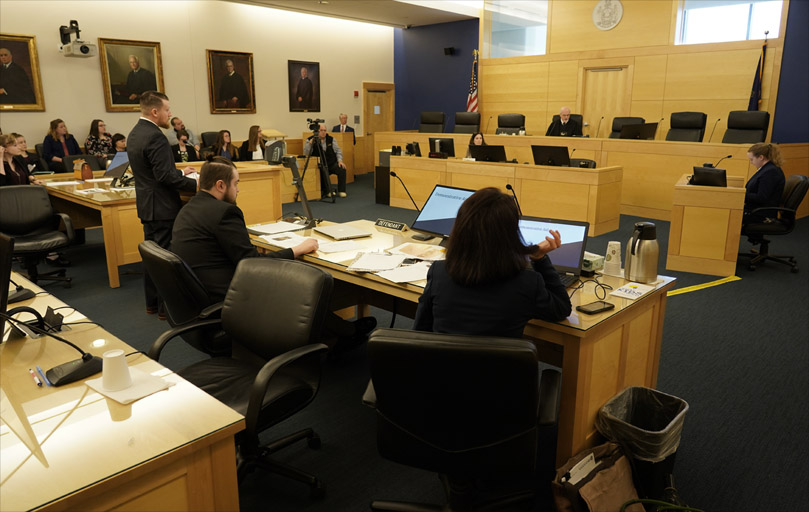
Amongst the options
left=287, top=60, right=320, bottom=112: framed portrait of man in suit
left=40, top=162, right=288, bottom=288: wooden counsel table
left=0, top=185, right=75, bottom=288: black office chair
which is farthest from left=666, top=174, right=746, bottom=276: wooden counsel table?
left=287, top=60, right=320, bottom=112: framed portrait of man in suit

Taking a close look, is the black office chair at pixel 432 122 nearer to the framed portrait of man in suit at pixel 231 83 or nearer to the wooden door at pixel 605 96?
the wooden door at pixel 605 96

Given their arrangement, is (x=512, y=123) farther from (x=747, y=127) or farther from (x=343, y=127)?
(x=343, y=127)

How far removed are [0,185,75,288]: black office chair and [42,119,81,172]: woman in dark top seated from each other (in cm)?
393

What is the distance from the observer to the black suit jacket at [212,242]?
9.18ft

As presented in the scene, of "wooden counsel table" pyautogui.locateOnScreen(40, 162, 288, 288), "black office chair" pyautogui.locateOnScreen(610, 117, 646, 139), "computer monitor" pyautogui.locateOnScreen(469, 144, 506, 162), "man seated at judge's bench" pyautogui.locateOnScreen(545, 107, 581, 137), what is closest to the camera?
"wooden counsel table" pyautogui.locateOnScreen(40, 162, 288, 288)

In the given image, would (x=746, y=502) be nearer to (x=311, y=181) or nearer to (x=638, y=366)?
(x=638, y=366)

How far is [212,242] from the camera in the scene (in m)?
2.82

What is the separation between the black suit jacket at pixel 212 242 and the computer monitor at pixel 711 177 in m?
4.40

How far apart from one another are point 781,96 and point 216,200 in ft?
29.4

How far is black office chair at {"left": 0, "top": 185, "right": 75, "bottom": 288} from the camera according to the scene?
4699mm

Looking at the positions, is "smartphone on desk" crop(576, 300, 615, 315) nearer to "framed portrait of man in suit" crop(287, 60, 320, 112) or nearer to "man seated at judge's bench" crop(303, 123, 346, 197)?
"man seated at judge's bench" crop(303, 123, 346, 197)

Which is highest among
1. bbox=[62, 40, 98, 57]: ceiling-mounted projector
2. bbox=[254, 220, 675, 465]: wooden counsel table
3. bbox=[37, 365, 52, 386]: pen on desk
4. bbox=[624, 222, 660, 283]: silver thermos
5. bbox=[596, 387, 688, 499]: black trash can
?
bbox=[62, 40, 98, 57]: ceiling-mounted projector

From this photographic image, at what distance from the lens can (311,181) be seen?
31.8ft

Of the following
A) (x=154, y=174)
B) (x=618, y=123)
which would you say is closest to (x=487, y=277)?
(x=154, y=174)
